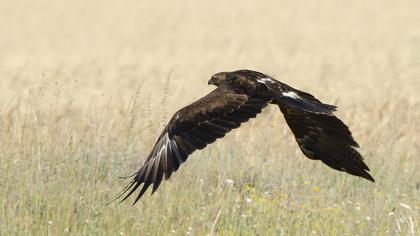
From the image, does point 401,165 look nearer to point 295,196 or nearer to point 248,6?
point 295,196

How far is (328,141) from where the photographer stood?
705 centimetres

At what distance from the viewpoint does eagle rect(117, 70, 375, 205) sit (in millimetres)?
5848

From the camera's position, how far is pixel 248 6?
4172 centimetres

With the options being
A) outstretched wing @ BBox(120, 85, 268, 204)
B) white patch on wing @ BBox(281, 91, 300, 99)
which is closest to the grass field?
outstretched wing @ BBox(120, 85, 268, 204)

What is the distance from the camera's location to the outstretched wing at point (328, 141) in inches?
275

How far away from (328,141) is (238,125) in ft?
4.31

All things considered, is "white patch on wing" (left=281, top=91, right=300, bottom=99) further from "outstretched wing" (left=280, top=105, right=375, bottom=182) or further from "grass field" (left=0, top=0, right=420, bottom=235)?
"grass field" (left=0, top=0, right=420, bottom=235)

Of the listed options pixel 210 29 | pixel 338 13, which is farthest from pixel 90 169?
pixel 338 13

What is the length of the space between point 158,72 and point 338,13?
21.9m

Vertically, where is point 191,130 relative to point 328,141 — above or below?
below

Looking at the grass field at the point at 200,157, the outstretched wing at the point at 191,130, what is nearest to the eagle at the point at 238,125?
the outstretched wing at the point at 191,130

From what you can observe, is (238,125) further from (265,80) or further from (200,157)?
(200,157)

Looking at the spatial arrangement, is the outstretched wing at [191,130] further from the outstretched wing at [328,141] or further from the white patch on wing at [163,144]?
the outstretched wing at [328,141]

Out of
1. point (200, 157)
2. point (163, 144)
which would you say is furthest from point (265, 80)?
point (200, 157)
